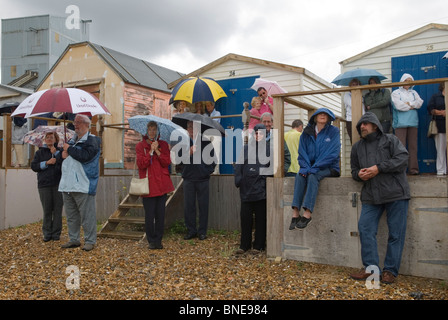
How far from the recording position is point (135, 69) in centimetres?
1230

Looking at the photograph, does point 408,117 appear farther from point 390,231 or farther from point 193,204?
point 193,204

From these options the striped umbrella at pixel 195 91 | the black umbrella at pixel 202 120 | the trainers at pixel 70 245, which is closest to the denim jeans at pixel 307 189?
the black umbrella at pixel 202 120

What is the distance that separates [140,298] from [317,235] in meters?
2.36

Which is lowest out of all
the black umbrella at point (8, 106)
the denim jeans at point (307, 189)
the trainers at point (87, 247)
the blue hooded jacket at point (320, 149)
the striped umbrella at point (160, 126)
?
the trainers at point (87, 247)

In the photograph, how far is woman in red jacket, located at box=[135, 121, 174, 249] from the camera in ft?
19.9

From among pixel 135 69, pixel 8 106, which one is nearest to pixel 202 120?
pixel 8 106

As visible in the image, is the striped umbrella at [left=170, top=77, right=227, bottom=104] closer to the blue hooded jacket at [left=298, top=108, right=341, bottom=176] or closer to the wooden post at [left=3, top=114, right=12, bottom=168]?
the wooden post at [left=3, top=114, right=12, bottom=168]

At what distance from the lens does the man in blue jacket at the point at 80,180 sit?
233 inches

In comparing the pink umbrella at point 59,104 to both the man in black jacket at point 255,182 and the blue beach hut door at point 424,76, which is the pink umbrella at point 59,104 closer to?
the man in black jacket at point 255,182

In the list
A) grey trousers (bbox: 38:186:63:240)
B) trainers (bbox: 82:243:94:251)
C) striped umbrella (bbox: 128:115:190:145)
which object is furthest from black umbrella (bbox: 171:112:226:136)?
trainers (bbox: 82:243:94:251)

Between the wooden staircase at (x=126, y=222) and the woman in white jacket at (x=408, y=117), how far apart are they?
385 cm

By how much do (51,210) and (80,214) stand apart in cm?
86

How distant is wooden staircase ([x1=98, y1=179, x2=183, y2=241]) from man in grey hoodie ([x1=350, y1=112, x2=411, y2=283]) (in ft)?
11.9
